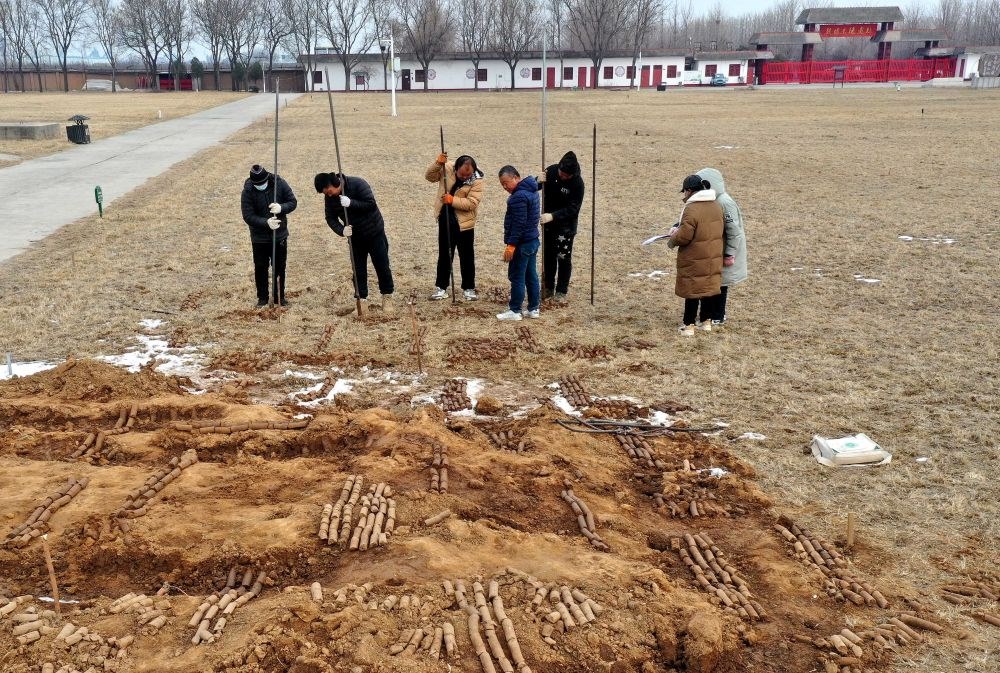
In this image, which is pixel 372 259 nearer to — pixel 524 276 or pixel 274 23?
pixel 524 276

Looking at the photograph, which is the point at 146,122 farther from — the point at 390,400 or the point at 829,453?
the point at 829,453

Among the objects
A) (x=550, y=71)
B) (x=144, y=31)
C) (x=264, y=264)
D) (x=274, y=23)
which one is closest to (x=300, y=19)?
(x=274, y=23)

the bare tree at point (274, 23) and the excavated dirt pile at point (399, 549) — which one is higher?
the bare tree at point (274, 23)

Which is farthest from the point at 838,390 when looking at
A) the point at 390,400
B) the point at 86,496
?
the point at 86,496

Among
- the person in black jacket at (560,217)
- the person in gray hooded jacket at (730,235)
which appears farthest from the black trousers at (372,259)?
the person in gray hooded jacket at (730,235)

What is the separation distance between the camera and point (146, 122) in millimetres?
40406

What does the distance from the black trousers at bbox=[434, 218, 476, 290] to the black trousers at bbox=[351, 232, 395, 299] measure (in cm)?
73

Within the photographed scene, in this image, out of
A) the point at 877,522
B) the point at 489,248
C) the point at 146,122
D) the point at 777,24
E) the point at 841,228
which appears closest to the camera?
the point at 877,522

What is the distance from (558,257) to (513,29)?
8970 cm

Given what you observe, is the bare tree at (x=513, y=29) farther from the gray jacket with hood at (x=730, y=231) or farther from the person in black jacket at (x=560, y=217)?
the gray jacket with hood at (x=730, y=231)

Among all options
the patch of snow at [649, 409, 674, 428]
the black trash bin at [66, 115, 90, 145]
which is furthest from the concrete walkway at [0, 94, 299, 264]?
the patch of snow at [649, 409, 674, 428]

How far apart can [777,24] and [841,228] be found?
514 ft

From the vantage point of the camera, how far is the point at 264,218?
984cm

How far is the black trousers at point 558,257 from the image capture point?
10.3 m
